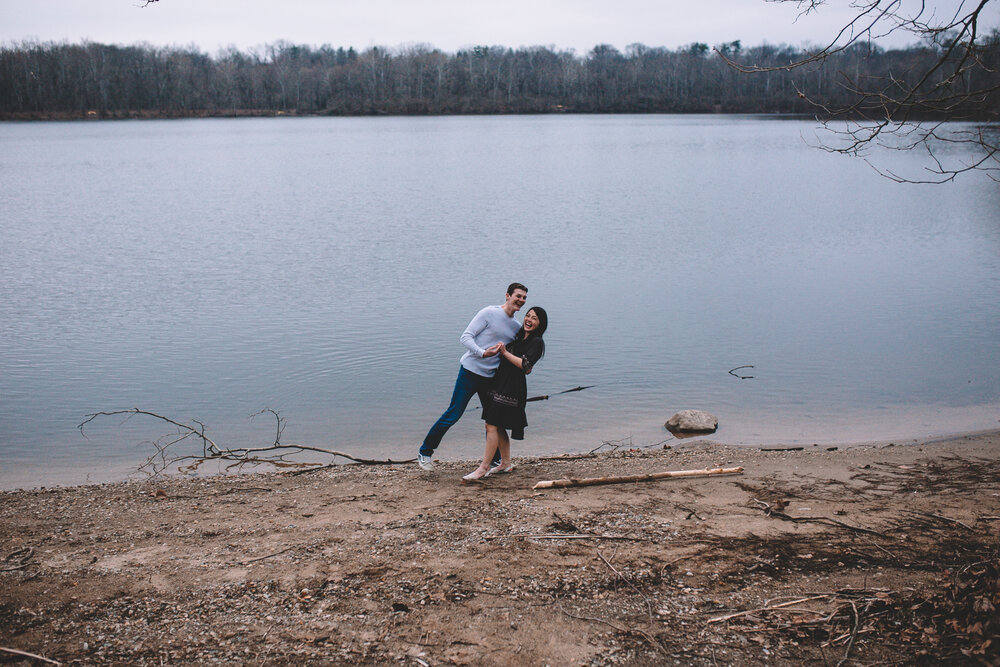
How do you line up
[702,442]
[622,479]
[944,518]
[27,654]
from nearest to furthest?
[27,654]
[944,518]
[622,479]
[702,442]

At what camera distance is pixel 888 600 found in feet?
16.1

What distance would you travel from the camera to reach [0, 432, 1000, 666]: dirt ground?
4.66 meters

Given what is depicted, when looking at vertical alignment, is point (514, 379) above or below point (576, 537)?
above

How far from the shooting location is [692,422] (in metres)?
11.2

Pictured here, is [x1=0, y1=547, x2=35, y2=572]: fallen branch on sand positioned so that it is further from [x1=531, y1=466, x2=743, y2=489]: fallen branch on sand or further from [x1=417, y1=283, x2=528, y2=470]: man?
[x1=531, y1=466, x2=743, y2=489]: fallen branch on sand

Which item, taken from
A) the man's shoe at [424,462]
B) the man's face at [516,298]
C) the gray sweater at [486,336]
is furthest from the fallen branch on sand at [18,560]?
the man's face at [516,298]

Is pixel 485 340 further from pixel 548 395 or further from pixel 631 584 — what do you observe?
pixel 548 395

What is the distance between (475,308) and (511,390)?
10697 mm

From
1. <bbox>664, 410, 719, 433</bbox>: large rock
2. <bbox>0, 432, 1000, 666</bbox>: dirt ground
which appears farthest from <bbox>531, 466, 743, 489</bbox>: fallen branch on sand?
<bbox>664, 410, 719, 433</bbox>: large rock

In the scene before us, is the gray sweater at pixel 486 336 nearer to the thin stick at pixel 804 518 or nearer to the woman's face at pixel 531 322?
the woman's face at pixel 531 322

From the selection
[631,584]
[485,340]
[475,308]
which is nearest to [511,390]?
[485,340]

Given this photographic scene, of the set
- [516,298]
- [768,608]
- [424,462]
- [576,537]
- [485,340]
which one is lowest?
[424,462]

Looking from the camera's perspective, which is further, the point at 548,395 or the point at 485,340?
the point at 548,395

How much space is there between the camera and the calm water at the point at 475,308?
39.4 feet
